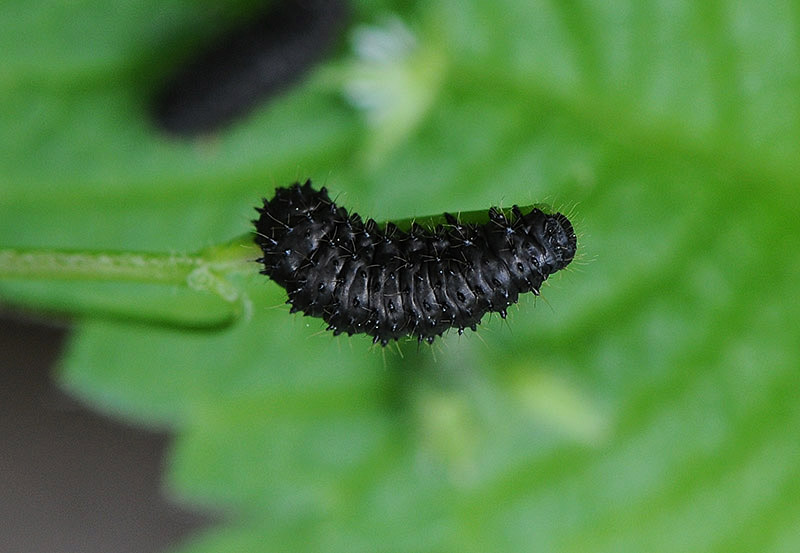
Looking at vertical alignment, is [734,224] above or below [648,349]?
above

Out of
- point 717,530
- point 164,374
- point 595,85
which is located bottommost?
point 717,530

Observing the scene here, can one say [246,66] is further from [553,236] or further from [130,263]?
[553,236]

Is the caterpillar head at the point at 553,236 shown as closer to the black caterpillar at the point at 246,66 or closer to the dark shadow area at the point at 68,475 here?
the black caterpillar at the point at 246,66

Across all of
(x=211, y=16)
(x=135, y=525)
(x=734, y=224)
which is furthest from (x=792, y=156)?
(x=135, y=525)

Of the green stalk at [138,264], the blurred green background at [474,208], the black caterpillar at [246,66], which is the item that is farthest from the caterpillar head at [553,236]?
the black caterpillar at [246,66]

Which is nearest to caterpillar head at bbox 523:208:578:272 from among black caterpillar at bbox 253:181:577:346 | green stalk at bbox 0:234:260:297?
black caterpillar at bbox 253:181:577:346

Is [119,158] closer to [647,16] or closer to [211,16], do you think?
[211,16]

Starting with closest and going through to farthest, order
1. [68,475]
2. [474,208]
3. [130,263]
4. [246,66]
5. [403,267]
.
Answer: [130,263]
[403,267]
[474,208]
[246,66]
[68,475]

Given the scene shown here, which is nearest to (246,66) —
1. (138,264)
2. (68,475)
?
(138,264)
